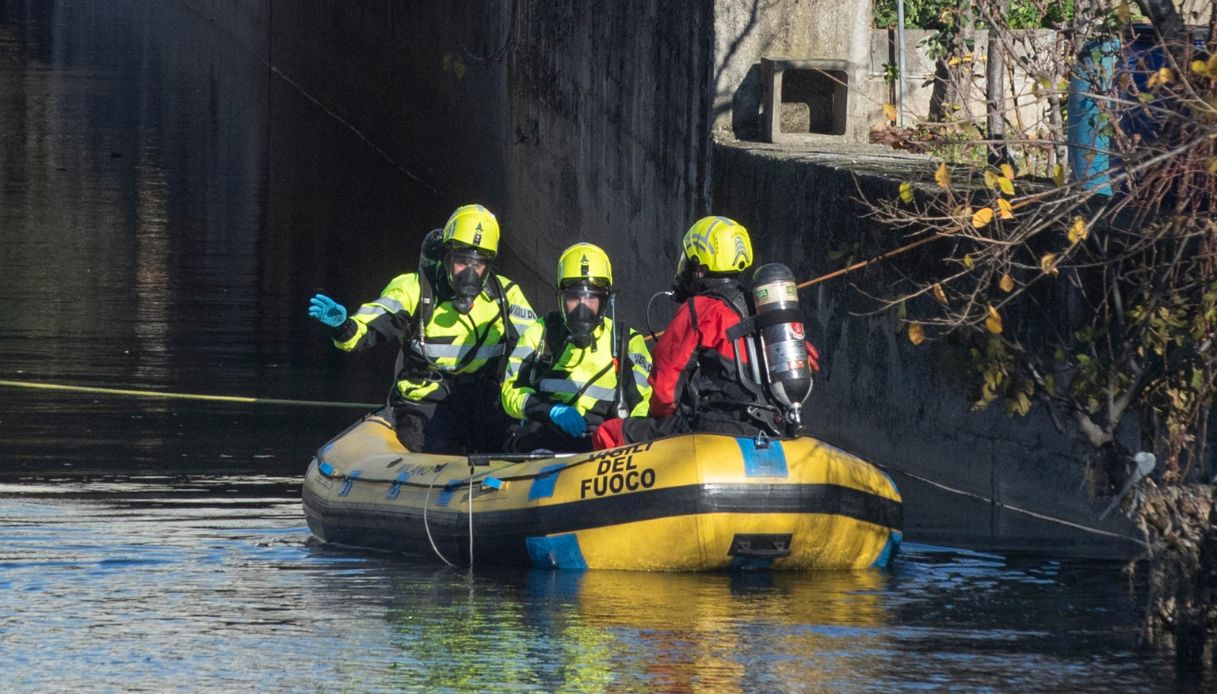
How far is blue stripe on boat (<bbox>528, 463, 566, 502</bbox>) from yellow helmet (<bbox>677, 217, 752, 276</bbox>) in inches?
42.7

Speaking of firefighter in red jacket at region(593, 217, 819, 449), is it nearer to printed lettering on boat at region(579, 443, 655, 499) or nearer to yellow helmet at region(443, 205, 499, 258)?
printed lettering on boat at region(579, 443, 655, 499)

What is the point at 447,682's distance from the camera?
768 centimetres

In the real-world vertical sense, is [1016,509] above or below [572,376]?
below

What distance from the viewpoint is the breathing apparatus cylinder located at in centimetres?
950

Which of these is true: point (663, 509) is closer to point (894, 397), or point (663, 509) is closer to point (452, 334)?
point (452, 334)

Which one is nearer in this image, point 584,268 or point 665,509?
point 665,509

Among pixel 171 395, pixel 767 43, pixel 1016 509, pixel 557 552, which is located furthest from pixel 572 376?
pixel 767 43

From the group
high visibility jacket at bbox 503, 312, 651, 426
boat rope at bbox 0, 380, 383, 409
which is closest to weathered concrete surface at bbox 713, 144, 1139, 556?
high visibility jacket at bbox 503, 312, 651, 426

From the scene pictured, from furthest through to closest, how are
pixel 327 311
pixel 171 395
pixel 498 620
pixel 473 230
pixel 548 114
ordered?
1. pixel 548 114
2. pixel 171 395
3. pixel 473 230
4. pixel 327 311
5. pixel 498 620

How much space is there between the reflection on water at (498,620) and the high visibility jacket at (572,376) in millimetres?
889

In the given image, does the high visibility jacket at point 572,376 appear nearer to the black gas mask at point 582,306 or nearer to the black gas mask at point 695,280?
the black gas mask at point 582,306

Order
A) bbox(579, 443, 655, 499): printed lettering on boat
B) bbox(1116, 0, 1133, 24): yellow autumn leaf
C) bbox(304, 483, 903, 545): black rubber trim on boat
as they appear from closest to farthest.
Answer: bbox(1116, 0, 1133, 24): yellow autumn leaf
bbox(304, 483, 903, 545): black rubber trim on boat
bbox(579, 443, 655, 499): printed lettering on boat

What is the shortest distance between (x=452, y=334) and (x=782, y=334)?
7.48 ft

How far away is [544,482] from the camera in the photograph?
988cm
